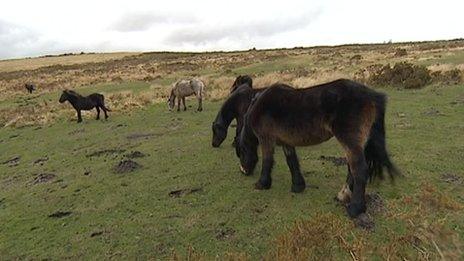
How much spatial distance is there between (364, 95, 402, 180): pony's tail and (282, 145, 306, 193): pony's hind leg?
1.22 m

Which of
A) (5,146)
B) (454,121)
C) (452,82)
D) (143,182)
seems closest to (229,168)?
(143,182)

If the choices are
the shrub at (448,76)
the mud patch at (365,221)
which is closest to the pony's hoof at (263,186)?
the mud patch at (365,221)

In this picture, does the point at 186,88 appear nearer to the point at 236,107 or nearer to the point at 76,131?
the point at 76,131

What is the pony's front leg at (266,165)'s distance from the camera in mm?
7680

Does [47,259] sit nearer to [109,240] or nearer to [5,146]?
[109,240]

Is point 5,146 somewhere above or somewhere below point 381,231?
below

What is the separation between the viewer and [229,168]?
967 cm

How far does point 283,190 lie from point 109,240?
3164 millimetres

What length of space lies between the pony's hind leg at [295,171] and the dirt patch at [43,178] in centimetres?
634

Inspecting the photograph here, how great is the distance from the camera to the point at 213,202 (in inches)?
308

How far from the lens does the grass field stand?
579cm

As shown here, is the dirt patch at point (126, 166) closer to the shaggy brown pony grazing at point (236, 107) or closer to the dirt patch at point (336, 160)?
the shaggy brown pony grazing at point (236, 107)

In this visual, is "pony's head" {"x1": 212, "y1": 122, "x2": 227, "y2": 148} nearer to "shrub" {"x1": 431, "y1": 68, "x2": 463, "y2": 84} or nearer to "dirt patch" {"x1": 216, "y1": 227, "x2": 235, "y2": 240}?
"dirt patch" {"x1": 216, "y1": 227, "x2": 235, "y2": 240}

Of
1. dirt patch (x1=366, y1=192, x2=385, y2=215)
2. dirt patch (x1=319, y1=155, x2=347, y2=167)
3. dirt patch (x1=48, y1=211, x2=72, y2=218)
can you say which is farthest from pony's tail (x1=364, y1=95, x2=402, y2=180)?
dirt patch (x1=48, y1=211, x2=72, y2=218)
